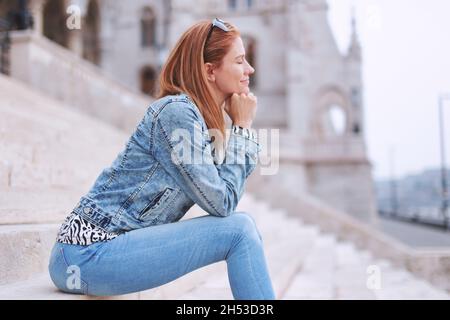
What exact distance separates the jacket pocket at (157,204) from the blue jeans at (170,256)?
0.07 m

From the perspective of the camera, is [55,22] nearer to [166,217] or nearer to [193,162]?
[166,217]

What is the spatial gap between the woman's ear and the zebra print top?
0.82m

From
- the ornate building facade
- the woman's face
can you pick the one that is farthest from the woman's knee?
the ornate building facade

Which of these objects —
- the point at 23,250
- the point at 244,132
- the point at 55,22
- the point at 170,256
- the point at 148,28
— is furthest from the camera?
the point at 148,28

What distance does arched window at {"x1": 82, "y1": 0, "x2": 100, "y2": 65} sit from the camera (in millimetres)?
24730

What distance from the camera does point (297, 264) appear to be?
6.05 meters

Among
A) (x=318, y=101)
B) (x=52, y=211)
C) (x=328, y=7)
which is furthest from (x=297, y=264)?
(x=328, y=7)

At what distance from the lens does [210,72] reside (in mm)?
2316

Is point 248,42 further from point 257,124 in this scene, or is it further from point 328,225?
point 328,225

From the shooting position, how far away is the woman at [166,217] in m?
2.00

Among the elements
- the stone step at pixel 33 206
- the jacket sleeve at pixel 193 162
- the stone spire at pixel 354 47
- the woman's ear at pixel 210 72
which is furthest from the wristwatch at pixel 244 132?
the stone spire at pixel 354 47

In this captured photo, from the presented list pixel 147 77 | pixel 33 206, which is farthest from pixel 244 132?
pixel 147 77

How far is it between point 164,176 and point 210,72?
21.7 inches

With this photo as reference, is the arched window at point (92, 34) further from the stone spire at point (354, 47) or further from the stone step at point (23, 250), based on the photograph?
the stone step at point (23, 250)
